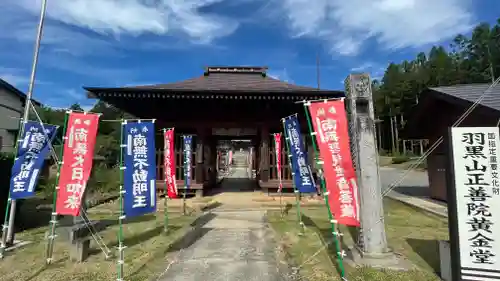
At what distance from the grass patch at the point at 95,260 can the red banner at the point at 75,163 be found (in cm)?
97

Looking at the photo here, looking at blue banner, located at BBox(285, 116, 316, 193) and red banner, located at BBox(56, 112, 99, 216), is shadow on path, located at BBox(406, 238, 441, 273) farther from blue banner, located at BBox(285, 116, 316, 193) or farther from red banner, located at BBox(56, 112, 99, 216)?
red banner, located at BBox(56, 112, 99, 216)

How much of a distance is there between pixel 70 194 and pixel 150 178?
4.81 ft

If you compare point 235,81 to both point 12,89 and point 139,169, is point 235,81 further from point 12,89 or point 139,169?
point 12,89

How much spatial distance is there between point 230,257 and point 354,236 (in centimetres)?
316

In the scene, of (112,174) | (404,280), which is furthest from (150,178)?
(112,174)

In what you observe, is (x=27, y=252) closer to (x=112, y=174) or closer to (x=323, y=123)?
(x=323, y=123)

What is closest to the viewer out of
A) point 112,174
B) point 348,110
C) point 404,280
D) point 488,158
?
point 488,158

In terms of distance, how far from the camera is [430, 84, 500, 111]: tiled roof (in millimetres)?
6720

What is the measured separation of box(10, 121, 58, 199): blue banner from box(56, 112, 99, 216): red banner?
1258 millimetres

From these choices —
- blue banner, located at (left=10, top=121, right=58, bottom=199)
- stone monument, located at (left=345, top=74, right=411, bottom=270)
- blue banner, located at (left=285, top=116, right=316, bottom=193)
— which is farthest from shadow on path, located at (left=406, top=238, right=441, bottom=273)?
blue banner, located at (left=10, top=121, right=58, bottom=199)

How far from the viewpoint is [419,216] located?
9.12 m

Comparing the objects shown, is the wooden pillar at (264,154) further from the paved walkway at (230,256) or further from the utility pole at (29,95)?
the utility pole at (29,95)

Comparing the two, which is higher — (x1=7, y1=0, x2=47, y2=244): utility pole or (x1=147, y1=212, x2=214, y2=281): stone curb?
(x1=7, y1=0, x2=47, y2=244): utility pole

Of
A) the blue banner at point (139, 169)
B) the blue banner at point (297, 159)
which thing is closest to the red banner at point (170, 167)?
the blue banner at point (139, 169)
